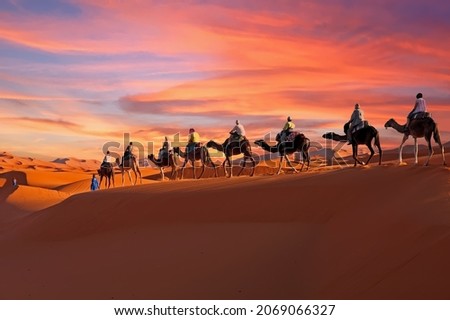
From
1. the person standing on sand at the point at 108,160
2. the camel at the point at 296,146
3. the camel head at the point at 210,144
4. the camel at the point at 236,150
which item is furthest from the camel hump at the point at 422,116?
the person standing on sand at the point at 108,160

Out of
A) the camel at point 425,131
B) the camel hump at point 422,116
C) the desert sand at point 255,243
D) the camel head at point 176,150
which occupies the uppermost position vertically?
the camel hump at point 422,116

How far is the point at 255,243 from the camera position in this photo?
13.2 meters

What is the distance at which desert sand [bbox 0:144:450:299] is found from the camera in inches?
400

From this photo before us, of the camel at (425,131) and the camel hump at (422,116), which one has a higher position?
the camel hump at (422,116)

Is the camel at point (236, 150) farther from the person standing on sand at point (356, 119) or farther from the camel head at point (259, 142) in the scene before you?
the person standing on sand at point (356, 119)

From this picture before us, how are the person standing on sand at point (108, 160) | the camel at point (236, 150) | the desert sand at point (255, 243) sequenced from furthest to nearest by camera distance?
the person standing on sand at point (108, 160), the camel at point (236, 150), the desert sand at point (255, 243)

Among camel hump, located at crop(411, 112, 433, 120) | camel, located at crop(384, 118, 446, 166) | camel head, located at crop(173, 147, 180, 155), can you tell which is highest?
camel hump, located at crop(411, 112, 433, 120)

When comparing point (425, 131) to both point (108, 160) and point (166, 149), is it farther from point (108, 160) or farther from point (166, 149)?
point (108, 160)

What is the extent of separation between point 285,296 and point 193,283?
90.5 inches

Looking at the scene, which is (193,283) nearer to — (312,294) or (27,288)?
(312,294)

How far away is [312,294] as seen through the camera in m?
10.1

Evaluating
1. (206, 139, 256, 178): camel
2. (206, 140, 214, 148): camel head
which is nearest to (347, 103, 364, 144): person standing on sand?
(206, 139, 256, 178): camel

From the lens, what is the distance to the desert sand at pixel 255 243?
10172 millimetres

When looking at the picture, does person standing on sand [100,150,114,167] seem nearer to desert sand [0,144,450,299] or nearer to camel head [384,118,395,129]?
desert sand [0,144,450,299]
